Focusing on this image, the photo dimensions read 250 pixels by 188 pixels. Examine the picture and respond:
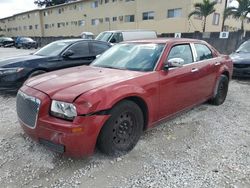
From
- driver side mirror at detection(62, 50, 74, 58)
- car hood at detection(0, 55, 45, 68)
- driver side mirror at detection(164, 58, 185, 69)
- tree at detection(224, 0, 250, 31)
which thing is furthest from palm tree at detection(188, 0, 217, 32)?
driver side mirror at detection(164, 58, 185, 69)

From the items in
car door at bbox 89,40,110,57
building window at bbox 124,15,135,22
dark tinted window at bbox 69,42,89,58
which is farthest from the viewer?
building window at bbox 124,15,135,22

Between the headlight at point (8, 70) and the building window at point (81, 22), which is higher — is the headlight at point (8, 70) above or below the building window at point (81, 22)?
below

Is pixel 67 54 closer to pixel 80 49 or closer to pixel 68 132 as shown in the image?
pixel 80 49

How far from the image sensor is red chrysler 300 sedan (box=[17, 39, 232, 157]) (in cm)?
269

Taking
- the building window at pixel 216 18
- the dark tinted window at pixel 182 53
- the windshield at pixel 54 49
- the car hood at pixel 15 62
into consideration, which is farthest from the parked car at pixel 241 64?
the building window at pixel 216 18

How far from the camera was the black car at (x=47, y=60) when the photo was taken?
19.3 feet

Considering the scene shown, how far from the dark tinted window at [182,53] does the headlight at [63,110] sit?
6.36 ft

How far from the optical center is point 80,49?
707 centimetres

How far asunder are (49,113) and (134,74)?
130 centimetres

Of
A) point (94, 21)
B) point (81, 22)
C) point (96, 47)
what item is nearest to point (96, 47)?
point (96, 47)

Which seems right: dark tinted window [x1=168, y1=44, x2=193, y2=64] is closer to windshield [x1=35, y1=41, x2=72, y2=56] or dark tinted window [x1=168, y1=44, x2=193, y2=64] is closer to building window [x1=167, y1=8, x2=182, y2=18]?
windshield [x1=35, y1=41, x2=72, y2=56]

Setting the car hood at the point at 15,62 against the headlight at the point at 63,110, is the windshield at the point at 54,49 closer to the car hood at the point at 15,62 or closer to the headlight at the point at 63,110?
the car hood at the point at 15,62

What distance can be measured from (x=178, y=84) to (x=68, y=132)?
2.08 m

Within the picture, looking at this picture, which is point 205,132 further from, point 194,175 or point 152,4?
point 152,4
